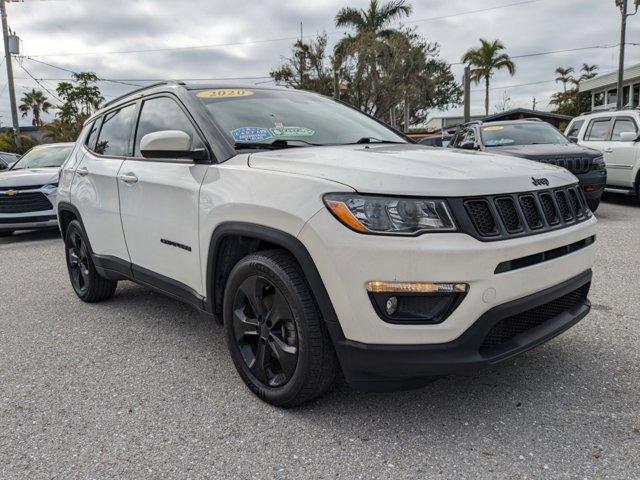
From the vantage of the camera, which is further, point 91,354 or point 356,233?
point 91,354

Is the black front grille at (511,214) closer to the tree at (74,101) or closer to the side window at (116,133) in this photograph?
the side window at (116,133)

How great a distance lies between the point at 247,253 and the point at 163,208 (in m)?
0.75

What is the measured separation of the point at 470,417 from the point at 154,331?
245cm

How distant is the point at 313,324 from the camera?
241 cm

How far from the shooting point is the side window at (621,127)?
405 inches

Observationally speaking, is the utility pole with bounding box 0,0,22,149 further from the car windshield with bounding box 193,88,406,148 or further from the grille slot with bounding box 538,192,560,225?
the grille slot with bounding box 538,192,560,225

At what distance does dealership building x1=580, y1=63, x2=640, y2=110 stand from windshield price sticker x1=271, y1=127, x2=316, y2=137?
24925 millimetres

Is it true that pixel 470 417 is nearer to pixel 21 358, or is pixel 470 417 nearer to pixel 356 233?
pixel 356 233

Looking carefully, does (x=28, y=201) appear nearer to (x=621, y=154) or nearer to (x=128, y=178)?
(x=128, y=178)

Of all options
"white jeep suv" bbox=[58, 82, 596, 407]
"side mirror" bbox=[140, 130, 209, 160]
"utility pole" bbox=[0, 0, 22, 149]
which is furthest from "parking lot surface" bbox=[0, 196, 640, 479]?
"utility pole" bbox=[0, 0, 22, 149]

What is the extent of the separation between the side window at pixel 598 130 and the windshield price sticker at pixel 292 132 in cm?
945

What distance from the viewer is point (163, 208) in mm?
3318

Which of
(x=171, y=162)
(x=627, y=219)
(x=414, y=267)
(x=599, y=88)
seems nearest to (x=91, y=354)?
(x=171, y=162)

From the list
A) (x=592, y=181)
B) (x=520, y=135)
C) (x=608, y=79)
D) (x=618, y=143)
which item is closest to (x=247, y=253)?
(x=592, y=181)
